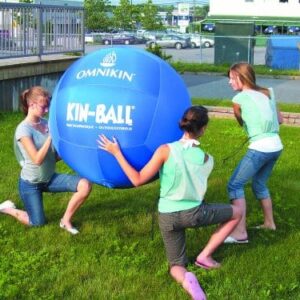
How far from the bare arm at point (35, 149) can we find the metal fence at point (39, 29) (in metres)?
7.00

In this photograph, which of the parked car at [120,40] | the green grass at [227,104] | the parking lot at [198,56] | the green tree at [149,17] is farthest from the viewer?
the green tree at [149,17]

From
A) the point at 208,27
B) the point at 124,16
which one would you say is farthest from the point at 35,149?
the point at 124,16

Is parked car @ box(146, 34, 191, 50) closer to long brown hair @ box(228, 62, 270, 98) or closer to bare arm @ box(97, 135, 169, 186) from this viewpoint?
long brown hair @ box(228, 62, 270, 98)

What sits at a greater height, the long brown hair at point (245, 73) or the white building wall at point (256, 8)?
the white building wall at point (256, 8)

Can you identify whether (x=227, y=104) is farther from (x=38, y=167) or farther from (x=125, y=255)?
(x=125, y=255)

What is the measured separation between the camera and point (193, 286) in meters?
4.15

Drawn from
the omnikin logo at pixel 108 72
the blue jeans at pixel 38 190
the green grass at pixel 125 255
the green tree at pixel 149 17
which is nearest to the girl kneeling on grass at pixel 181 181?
the green grass at pixel 125 255

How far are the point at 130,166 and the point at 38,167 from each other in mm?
1388

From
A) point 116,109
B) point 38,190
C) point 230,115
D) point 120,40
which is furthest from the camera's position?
point 120,40

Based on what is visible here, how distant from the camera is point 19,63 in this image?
37.8ft

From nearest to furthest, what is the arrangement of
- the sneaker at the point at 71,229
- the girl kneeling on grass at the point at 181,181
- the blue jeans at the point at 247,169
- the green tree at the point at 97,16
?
the girl kneeling on grass at the point at 181,181 → the blue jeans at the point at 247,169 → the sneaker at the point at 71,229 → the green tree at the point at 97,16

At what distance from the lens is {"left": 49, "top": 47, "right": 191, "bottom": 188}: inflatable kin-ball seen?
4141 mm

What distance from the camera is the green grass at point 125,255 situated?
13.9 ft

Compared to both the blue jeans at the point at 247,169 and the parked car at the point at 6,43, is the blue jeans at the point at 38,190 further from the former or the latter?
the parked car at the point at 6,43
